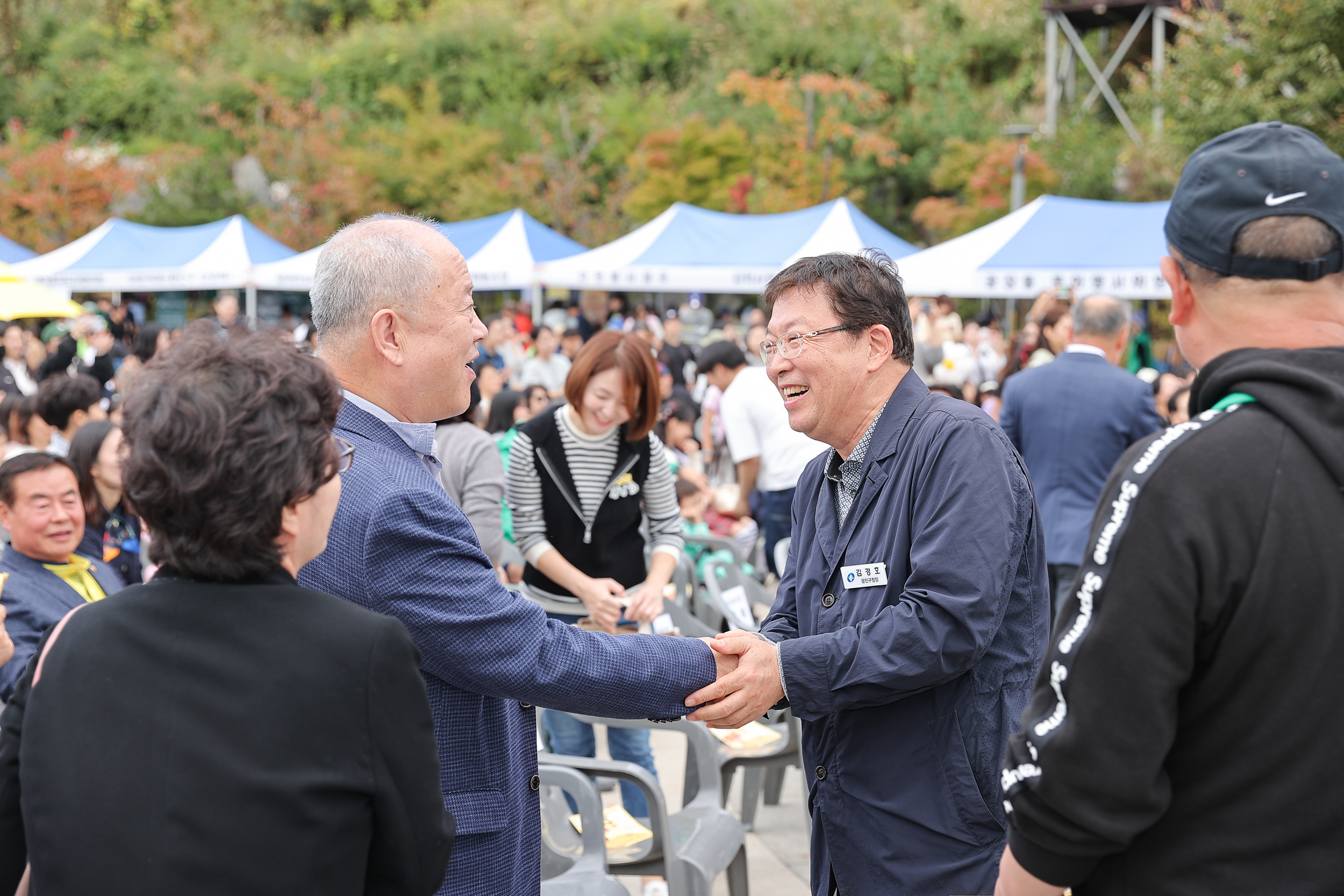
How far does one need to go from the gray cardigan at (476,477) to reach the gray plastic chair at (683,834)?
1145 millimetres

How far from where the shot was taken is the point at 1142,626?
125 centimetres

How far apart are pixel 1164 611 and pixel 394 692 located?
0.90 meters

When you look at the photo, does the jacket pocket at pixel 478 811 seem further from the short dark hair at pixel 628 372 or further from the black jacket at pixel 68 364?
the black jacket at pixel 68 364

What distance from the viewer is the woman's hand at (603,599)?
13.0ft

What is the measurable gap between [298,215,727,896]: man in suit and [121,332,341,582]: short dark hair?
39 cm

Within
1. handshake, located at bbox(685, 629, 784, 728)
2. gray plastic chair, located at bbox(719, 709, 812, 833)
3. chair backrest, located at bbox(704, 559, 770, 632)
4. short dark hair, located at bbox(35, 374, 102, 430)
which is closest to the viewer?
handshake, located at bbox(685, 629, 784, 728)

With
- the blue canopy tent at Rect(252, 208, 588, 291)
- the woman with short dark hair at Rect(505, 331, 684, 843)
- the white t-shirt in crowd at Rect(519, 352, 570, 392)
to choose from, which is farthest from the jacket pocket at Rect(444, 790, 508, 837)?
the blue canopy tent at Rect(252, 208, 588, 291)

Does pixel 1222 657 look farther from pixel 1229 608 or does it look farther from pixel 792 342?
pixel 792 342

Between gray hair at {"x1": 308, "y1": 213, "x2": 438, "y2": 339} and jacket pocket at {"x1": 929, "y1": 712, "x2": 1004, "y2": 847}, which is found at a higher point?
gray hair at {"x1": 308, "y1": 213, "x2": 438, "y2": 339}

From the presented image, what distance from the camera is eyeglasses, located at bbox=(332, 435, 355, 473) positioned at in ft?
4.70

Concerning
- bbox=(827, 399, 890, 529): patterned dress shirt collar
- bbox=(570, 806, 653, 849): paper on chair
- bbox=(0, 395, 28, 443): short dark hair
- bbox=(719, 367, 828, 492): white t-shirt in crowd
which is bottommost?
bbox=(570, 806, 653, 849): paper on chair

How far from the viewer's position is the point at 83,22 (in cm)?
3806

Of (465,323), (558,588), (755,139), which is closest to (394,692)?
(465,323)

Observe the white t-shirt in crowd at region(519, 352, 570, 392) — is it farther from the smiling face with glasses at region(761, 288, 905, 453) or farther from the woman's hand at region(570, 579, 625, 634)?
the smiling face with glasses at region(761, 288, 905, 453)
